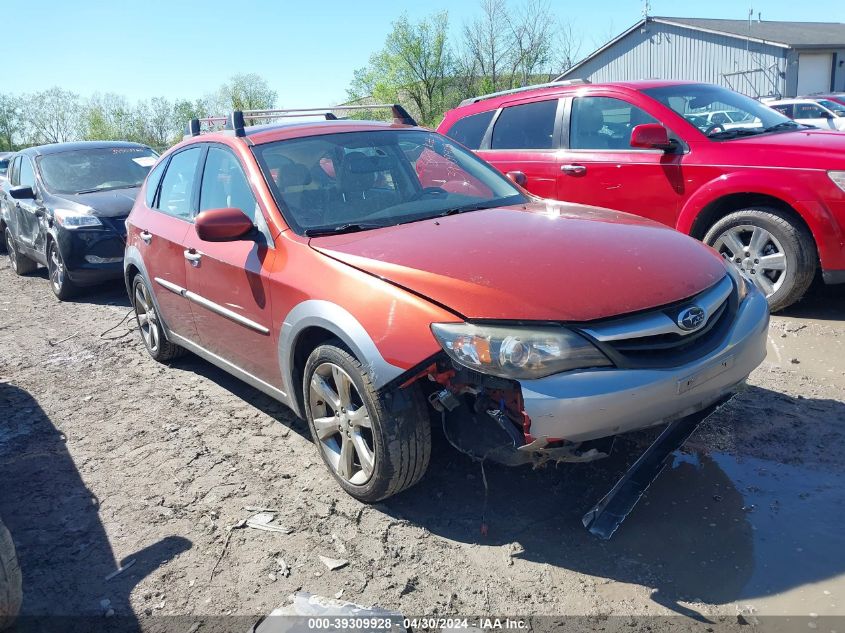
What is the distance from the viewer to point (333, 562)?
9.61 ft

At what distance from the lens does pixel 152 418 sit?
4602 millimetres

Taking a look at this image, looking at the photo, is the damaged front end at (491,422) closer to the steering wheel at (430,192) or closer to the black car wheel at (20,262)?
the steering wheel at (430,192)

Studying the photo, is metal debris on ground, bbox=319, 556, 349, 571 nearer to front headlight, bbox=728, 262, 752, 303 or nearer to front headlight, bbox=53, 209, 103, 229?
front headlight, bbox=728, 262, 752, 303

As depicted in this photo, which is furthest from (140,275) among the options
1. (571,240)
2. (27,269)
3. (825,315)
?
(27,269)

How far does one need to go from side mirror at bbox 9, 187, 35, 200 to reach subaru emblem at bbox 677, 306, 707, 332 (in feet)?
27.4

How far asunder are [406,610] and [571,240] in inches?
67.3

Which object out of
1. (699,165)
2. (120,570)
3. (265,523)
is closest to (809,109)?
(699,165)

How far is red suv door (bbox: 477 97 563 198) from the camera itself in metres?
6.52

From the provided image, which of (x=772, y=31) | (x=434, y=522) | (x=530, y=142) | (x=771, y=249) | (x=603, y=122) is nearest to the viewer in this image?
(x=434, y=522)

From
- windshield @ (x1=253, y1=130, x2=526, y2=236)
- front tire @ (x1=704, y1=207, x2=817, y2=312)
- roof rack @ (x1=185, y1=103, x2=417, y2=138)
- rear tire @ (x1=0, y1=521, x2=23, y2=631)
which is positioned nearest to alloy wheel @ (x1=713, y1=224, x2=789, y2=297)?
front tire @ (x1=704, y1=207, x2=817, y2=312)

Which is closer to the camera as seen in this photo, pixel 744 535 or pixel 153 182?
pixel 744 535

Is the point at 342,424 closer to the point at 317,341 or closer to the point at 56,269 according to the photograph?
the point at 317,341

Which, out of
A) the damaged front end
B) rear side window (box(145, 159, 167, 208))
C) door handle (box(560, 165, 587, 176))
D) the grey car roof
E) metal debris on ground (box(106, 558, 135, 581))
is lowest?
metal debris on ground (box(106, 558, 135, 581))

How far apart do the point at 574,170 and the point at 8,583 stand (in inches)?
205
